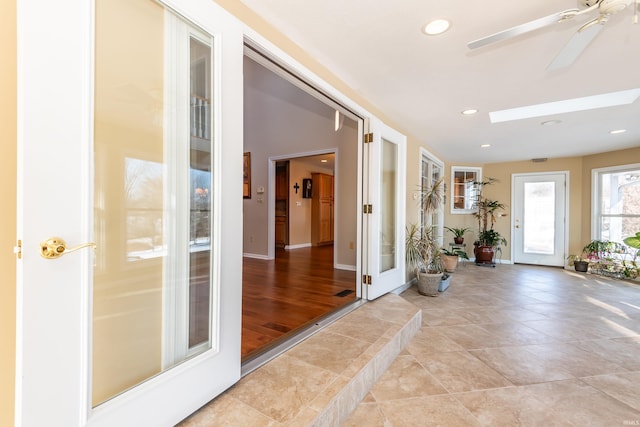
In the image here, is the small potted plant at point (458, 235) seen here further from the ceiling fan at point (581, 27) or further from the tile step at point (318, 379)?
the ceiling fan at point (581, 27)

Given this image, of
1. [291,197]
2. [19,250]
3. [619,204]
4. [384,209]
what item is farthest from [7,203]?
[619,204]

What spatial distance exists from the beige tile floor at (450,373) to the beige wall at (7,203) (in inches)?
26.8

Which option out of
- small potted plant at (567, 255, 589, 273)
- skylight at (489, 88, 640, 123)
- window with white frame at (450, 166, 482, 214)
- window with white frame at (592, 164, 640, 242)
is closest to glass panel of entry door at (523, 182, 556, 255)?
small potted plant at (567, 255, 589, 273)

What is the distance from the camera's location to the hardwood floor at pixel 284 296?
7.39 ft

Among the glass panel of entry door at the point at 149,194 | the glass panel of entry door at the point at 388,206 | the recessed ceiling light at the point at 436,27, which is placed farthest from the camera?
the glass panel of entry door at the point at 388,206

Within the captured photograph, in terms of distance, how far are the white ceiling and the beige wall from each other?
1185 mm

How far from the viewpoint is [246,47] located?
1.71 metres

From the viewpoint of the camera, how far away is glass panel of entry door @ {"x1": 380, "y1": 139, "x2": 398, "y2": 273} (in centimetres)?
338

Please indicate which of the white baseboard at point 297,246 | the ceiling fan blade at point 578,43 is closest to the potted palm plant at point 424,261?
the ceiling fan blade at point 578,43

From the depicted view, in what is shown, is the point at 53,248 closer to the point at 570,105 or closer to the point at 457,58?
the point at 457,58

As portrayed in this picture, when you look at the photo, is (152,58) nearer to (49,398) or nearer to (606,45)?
(49,398)

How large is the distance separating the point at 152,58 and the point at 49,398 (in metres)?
1.26

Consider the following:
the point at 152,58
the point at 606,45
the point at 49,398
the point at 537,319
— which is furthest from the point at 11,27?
the point at 537,319

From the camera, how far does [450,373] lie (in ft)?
6.64
